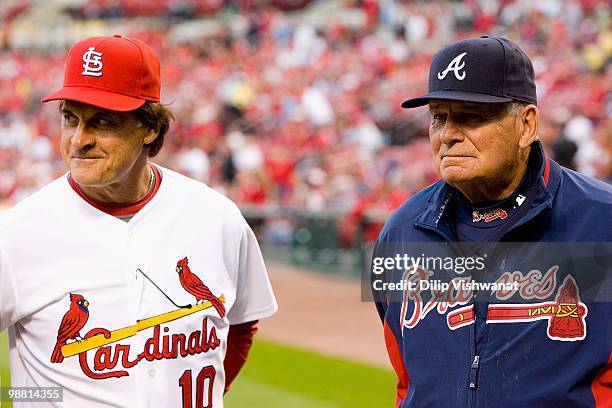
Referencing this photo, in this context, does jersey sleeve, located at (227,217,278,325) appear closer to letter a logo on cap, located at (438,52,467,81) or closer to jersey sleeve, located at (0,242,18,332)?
jersey sleeve, located at (0,242,18,332)

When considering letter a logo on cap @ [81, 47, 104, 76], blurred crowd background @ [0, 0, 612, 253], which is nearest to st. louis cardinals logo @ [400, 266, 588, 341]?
letter a logo on cap @ [81, 47, 104, 76]

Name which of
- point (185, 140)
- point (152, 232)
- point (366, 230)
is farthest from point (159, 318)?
point (185, 140)

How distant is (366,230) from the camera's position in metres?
10.7

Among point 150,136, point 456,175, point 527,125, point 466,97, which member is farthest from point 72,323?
point 527,125

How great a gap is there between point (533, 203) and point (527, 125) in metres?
0.22

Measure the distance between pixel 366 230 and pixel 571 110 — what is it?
12.0ft

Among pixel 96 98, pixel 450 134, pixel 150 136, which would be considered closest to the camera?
pixel 450 134

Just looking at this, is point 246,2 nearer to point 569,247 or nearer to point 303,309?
point 303,309

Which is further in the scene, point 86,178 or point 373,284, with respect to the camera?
point 373,284

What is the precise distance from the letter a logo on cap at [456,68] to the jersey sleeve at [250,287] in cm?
87

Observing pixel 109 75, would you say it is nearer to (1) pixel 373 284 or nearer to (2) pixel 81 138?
(2) pixel 81 138

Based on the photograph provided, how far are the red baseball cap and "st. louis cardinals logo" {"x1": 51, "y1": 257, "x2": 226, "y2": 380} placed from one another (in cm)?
51

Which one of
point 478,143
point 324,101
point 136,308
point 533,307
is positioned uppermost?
point 324,101

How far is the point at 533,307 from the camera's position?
Answer: 2559mm
